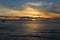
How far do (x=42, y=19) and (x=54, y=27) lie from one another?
29.0 inches

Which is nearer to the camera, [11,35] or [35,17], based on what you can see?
[11,35]

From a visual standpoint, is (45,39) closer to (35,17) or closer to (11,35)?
(11,35)

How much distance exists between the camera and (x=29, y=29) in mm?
9523

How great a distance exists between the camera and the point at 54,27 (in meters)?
9.81

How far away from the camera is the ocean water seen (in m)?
7.80

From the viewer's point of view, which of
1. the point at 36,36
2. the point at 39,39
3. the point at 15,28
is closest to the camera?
the point at 39,39

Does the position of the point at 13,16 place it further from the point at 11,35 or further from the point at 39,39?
the point at 39,39

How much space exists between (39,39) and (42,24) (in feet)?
9.30

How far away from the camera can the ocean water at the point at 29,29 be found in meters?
7.80

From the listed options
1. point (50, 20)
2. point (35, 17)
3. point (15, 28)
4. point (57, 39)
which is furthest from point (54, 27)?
point (57, 39)

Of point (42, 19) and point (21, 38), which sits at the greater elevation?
point (42, 19)

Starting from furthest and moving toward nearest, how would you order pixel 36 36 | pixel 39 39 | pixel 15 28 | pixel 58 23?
pixel 58 23 < pixel 15 28 < pixel 36 36 < pixel 39 39

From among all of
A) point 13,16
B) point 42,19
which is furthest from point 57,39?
point 13,16

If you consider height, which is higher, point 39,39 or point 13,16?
point 13,16
